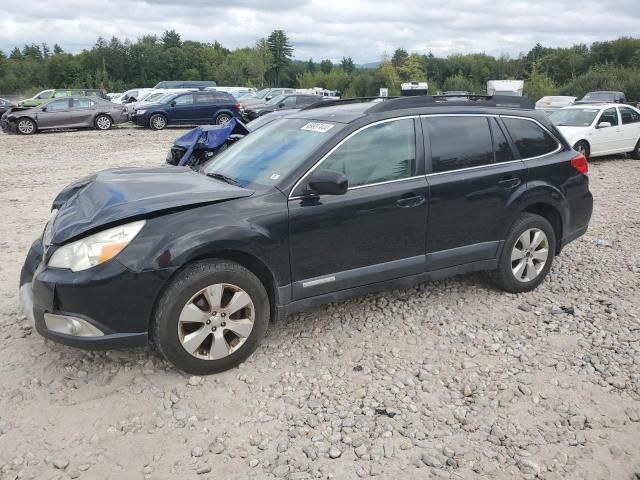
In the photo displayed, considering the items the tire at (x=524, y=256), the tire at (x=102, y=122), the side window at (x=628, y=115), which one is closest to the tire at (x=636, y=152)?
the side window at (x=628, y=115)

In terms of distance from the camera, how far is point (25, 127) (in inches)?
781

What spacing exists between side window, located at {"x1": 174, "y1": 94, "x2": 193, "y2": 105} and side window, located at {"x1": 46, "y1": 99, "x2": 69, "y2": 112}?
407cm

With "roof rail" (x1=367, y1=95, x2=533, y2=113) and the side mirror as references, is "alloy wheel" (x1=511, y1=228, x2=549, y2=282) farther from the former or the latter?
the side mirror

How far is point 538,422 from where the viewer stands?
320cm

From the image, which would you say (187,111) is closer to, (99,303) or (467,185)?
(467,185)

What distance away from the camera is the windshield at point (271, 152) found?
3.96 meters

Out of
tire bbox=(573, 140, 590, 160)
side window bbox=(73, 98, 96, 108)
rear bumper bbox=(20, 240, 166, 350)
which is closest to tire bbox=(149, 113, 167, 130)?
side window bbox=(73, 98, 96, 108)

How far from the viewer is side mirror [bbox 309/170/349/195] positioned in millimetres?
3629

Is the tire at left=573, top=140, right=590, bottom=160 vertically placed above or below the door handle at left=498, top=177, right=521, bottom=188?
below

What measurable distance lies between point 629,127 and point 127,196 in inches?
544

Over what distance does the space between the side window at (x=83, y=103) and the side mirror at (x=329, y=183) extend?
20095mm

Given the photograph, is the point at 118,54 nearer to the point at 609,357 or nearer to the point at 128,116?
the point at 128,116

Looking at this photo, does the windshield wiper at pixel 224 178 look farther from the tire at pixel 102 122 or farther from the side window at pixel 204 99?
the tire at pixel 102 122

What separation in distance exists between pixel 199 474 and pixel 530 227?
3463mm
